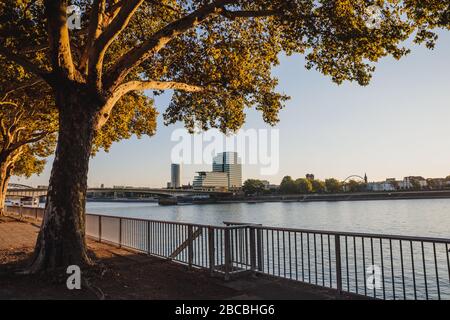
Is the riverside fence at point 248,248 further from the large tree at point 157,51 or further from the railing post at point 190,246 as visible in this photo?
the large tree at point 157,51

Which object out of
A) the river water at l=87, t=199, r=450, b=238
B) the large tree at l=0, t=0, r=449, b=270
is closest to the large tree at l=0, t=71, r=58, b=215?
the large tree at l=0, t=0, r=449, b=270

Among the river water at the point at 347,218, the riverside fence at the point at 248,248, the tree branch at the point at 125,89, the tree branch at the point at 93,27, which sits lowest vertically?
the river water at the point at 347,218

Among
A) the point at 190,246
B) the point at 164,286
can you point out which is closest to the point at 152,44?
the point at 190,246

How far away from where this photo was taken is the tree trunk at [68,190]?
941 cm

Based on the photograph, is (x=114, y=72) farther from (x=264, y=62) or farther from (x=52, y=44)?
(x=264, y=62)

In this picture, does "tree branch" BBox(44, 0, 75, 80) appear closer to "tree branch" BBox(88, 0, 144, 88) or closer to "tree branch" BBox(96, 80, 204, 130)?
"tree branch" BBox(88, 0, 144, 88)

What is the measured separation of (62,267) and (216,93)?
1075 centimetres

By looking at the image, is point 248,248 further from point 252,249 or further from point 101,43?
point 101,43

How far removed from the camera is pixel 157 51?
41.3ft

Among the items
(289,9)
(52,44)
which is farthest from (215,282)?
(289,9)

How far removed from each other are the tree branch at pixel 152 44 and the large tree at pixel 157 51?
0.10 ft

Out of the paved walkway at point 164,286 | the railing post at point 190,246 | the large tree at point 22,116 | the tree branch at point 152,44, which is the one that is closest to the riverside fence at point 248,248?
the railing post at point 190,246
